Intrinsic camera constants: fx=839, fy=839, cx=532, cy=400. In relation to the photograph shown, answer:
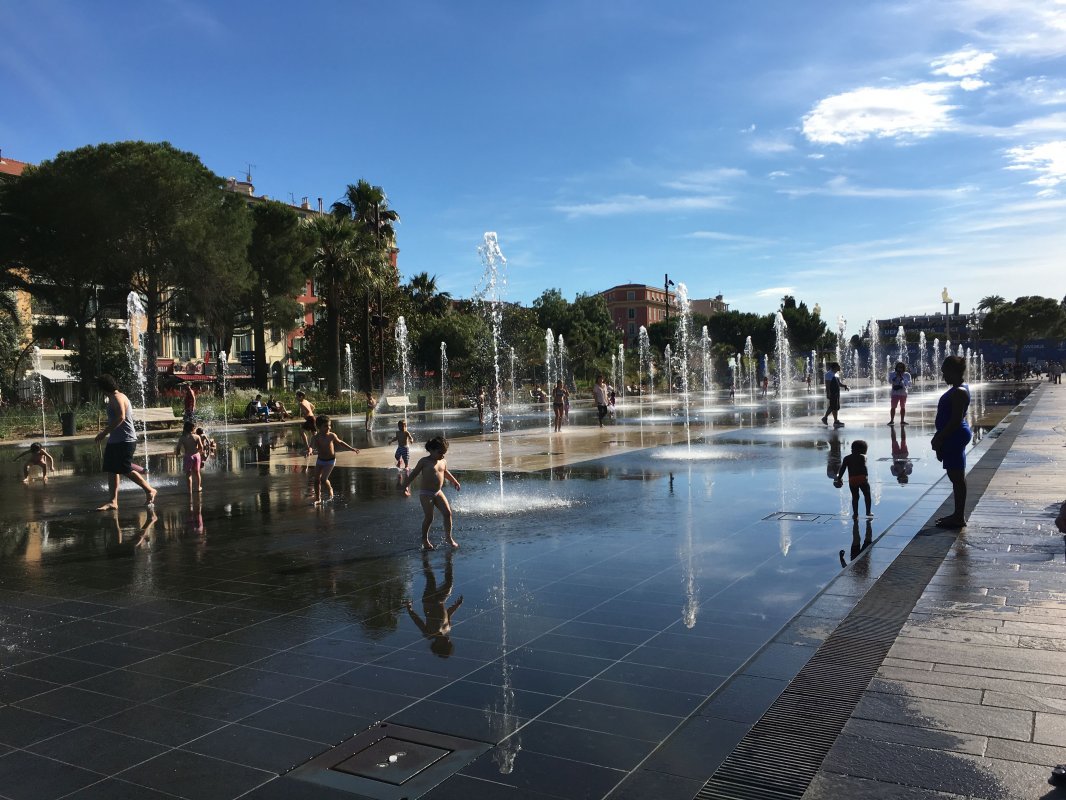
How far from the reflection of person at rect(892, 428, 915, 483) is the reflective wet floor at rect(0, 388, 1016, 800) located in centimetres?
12

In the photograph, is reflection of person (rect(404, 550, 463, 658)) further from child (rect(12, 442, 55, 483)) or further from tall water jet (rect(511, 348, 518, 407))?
tall water jet (rect(511, 348, 518, 407))

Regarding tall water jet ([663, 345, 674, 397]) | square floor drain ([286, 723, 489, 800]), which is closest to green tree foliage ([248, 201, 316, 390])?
tall water jet ([663, 345, 674, 397])

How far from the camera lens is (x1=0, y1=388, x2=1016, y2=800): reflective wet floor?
378 centimetres

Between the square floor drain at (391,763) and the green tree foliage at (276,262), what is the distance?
43985mm

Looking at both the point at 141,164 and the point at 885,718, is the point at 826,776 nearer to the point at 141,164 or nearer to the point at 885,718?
the point at 885,718

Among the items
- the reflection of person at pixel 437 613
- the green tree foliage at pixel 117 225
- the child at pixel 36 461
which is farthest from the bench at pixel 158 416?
the reflection of person at pixel 437 613

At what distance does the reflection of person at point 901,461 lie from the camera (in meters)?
12.1

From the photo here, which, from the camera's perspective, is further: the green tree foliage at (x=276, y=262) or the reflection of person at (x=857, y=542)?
the green tree foliage at (x=276, y=262)

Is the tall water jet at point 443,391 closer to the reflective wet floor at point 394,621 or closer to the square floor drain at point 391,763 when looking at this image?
the reflective wet floor at point 394,621

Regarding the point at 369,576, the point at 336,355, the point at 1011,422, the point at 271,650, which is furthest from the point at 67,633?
the point at 336,355

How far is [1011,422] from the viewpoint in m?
22.1

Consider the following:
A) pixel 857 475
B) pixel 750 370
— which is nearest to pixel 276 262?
pixel 750 370

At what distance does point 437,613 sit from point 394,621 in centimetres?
32

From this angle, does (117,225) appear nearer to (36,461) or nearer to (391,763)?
(36,461)
